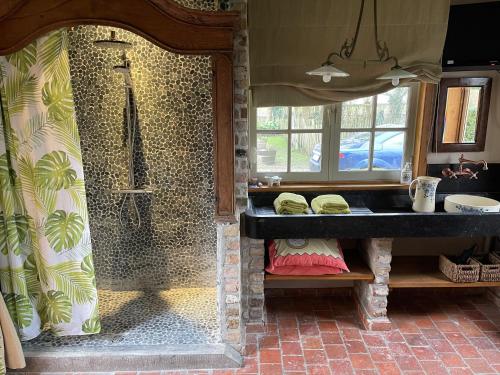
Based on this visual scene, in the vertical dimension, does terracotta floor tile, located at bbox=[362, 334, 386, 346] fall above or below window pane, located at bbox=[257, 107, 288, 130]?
below

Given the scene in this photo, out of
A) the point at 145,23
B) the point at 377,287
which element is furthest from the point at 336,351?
the point at 145,23

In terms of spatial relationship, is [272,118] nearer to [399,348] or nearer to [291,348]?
[291,348]

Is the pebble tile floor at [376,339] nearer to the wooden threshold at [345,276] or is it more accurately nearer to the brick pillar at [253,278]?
the brick pillar at [253,278]

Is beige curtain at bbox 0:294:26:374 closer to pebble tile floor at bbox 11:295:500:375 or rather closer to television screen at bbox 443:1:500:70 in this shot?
pebble tile floor at bbox 11:295:500:375

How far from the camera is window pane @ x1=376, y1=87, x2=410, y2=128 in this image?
3080 mm

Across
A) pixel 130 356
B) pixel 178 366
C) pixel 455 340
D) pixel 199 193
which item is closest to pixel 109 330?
pixel 130 356

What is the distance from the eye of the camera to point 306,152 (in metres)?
3.20

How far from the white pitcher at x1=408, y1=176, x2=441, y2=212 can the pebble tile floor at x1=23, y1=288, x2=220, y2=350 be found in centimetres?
171

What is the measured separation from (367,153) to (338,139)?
279 mm

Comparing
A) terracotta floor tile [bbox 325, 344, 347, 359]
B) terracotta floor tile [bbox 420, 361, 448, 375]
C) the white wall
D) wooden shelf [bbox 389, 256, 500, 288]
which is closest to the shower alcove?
terracotta floor tile [bbox 325, 344, 347, 359]

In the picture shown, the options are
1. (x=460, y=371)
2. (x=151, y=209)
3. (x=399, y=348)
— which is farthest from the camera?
(x=151, y=209)

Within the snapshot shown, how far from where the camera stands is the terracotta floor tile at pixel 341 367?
2404 mm

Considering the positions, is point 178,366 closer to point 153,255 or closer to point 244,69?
point 153,255

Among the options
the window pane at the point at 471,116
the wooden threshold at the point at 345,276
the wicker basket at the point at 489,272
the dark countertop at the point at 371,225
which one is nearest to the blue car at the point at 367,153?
the window pane at the point at 471,116
